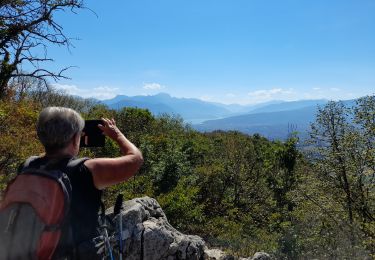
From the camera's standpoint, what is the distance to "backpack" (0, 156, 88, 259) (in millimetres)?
2350

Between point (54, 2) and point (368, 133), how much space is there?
14.0m

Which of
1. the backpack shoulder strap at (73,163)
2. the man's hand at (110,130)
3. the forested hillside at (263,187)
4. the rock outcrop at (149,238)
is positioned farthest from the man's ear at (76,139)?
the forested hillside at (263,187)

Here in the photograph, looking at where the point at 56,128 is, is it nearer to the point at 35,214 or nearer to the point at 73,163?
the point at 73,163

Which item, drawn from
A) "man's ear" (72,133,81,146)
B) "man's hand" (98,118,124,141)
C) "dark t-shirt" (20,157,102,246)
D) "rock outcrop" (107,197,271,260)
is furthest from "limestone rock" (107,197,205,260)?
"man's ear" (72,133,81,146)

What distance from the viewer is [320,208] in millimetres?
18281

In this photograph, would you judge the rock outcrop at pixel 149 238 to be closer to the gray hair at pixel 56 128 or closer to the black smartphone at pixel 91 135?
the black smartphone at pixel 91 135

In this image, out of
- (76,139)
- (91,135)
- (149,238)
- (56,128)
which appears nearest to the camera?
(56,128)

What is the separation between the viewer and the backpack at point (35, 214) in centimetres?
235

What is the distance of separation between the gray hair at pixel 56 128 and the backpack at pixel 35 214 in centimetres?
20

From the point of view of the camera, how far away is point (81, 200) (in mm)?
2590

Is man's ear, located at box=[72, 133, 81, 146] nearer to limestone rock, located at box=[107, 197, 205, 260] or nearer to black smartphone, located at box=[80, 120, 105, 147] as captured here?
black smartphone, located at box=[80, 120, 105, 147]

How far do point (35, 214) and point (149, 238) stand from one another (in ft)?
15.3

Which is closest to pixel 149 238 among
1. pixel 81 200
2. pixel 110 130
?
pixel 110 130

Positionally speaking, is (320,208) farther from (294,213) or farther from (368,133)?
(368,133)
